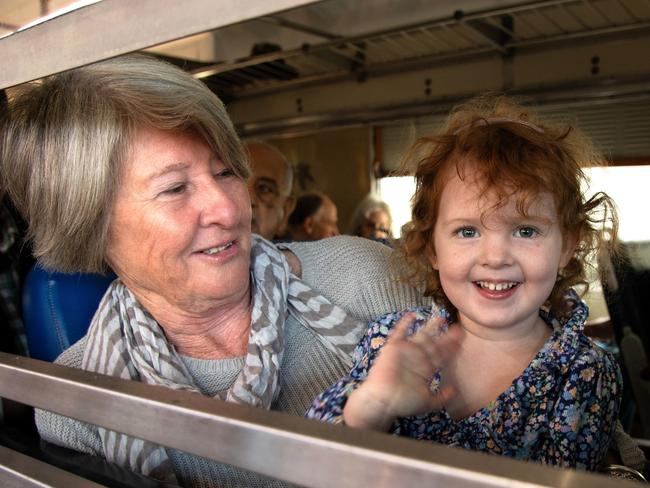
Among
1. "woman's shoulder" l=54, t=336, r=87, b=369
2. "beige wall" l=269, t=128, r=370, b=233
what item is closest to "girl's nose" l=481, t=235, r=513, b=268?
"woman's shoulder" l=54, t=336, r=87, b=369

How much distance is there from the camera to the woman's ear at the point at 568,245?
4.29 ft

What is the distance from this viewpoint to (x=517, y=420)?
4.03 feet

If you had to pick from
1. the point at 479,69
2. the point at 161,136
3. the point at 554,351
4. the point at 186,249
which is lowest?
the point at 554,351

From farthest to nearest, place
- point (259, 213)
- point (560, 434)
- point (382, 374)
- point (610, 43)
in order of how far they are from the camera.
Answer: point (610, 43) → point (259, 213) → point (560, 434) → point (382, 374)

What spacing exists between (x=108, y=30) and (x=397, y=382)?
0.62 m

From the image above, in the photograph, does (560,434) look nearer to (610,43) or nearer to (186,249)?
(186,249)

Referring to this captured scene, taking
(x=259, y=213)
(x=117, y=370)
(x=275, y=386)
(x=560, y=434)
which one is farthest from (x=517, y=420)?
(x=259, y=213)

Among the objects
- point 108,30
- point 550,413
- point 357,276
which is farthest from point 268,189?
point 108,30

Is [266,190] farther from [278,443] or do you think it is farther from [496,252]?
[278,443]

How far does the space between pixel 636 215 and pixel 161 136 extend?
4096mm

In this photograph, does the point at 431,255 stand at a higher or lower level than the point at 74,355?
higher

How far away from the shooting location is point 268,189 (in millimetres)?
3592

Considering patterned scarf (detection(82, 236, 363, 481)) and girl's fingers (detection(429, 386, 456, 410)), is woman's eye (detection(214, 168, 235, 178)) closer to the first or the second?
patterned scarf (detection(82, 236, 363, 481))

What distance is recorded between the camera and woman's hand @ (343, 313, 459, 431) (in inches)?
36.9
